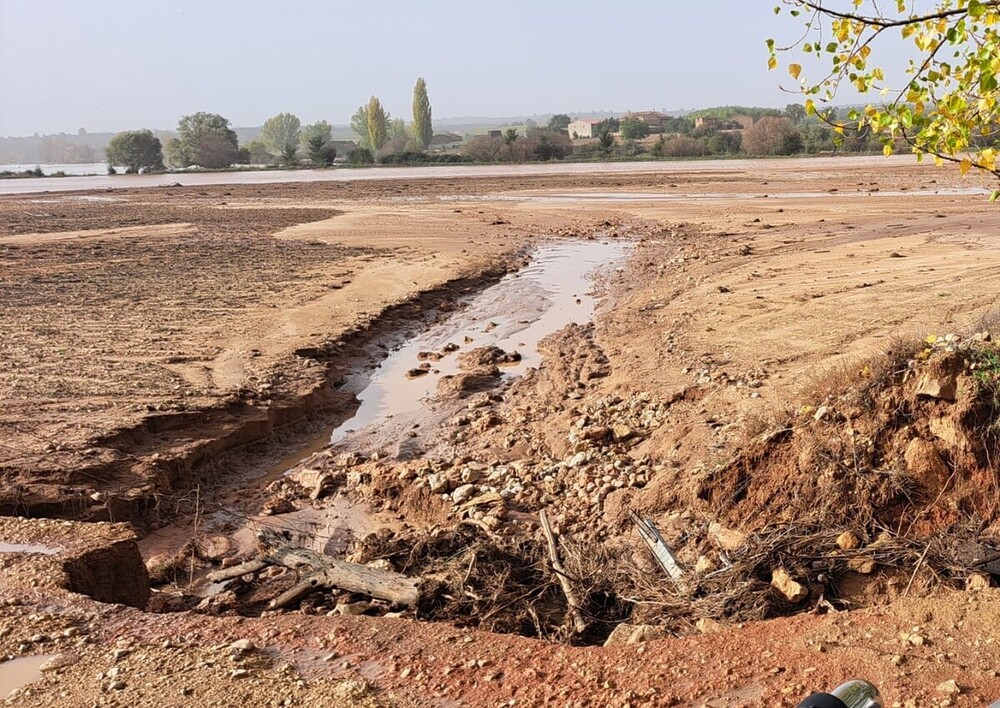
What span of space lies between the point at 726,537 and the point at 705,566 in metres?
0.51

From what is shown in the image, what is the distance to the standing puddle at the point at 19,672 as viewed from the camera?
4414 mm

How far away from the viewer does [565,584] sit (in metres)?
5.44

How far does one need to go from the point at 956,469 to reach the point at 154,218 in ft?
90.3

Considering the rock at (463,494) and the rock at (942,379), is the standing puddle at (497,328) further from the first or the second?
the rock at (942,379)

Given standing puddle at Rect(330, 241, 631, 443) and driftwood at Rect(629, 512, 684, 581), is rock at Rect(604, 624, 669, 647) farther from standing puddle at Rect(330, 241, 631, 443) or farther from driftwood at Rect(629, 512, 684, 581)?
standing puddle at Rect(330, 241, 631, 443)

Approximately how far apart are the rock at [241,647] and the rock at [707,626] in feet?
7.59

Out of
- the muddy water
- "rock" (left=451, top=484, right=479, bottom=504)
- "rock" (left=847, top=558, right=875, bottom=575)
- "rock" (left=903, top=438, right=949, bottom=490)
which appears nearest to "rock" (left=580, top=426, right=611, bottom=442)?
"rock" (left=451, top=484, right=479, bottom=504)

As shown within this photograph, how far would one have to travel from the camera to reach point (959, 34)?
358cm

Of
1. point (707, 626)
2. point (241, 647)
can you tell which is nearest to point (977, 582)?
point (707, 626)

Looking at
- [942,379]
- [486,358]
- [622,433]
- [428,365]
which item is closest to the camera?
[942,379]

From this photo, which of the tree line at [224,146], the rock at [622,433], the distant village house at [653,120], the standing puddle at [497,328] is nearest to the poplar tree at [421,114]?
the tree line at [224,146]

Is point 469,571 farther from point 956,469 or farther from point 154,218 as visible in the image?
point 154,218

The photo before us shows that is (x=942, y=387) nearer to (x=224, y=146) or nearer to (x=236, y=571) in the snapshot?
(x=236, y=571)

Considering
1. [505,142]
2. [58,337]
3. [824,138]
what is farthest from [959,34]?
[505,142]
